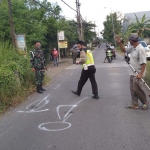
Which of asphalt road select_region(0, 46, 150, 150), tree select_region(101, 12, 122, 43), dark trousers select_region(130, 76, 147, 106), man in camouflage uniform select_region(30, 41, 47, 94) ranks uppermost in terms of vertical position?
tree select_region(101, 12, 122, 43)

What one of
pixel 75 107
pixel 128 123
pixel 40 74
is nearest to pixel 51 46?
pixel 40 74

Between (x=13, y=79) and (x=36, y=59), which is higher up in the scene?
(x=36, y=59)

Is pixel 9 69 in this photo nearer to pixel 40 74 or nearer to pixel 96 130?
pixel 40 74

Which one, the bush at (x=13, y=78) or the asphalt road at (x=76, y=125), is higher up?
the bush at (x=13, y=78)

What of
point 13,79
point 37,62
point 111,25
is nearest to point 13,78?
point 13,79

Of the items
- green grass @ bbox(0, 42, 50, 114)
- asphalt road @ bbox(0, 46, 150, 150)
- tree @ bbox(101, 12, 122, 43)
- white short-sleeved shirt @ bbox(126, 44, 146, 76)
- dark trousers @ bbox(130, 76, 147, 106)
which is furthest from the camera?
tree @ bbox(101, 12, 122, 43)

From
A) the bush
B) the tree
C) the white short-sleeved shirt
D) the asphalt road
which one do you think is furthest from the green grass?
the tree

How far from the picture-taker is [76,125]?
5148 mm

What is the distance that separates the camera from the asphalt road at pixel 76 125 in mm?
4215

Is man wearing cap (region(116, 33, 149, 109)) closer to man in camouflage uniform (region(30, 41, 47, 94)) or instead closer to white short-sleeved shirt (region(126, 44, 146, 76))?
white short-sleeved shirt (region(126, 44, 146, 76))

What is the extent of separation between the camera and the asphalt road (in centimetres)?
421

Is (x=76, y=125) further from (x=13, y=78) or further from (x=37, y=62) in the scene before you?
(x=37, y=62)

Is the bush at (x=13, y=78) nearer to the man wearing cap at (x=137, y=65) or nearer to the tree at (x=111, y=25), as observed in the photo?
the man wearing cap at (x=137, y=65)

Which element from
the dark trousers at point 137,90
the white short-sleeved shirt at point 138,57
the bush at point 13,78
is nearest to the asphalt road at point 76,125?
the dark trousers at point 137,90
